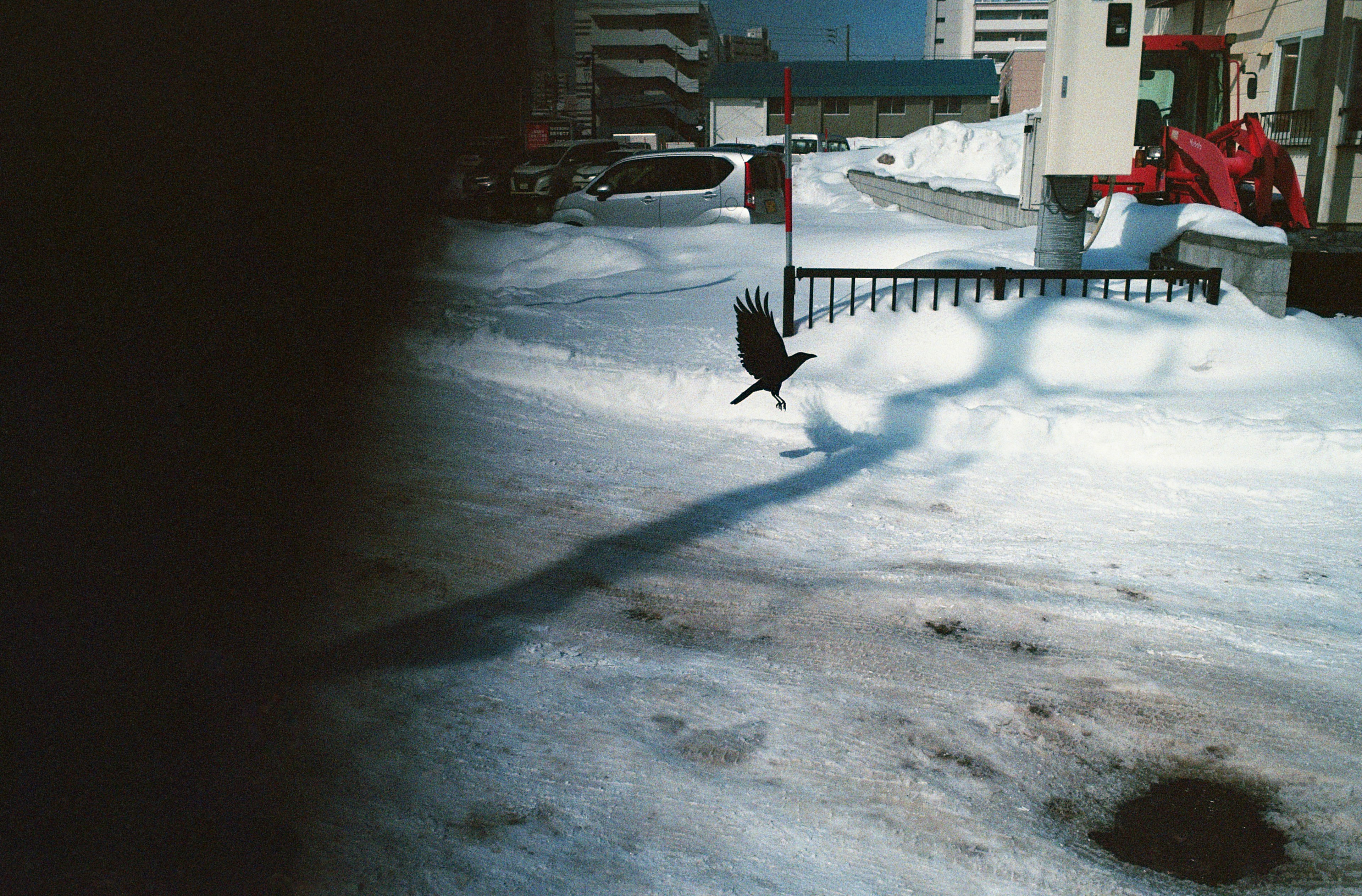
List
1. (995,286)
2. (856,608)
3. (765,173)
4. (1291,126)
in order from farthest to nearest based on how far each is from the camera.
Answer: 1. (1291,126)
2. (765,173)
3. (995,286)
4. (856,608)

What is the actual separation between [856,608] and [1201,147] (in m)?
10.7

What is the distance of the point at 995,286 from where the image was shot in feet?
26.9

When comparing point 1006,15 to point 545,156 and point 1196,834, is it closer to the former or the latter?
point 545,156

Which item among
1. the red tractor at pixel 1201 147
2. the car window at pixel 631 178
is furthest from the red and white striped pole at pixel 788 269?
the car window at pixel 631 178

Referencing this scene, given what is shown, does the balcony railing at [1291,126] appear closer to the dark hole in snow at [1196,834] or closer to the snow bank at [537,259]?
the snow bank at [537,259]

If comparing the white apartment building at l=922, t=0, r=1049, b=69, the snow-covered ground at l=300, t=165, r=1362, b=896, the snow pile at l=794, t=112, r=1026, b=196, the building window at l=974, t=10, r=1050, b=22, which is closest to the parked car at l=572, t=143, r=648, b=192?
the snow pile at l=794, t=112, r=1026, b=196

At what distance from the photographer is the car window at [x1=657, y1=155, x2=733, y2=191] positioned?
14.6 meters

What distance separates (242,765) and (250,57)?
24.7 ft

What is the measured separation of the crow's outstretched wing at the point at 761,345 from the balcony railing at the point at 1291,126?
14622 mm

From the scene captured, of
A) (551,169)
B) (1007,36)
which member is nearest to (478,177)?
(551,169)

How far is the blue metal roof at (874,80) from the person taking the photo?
58719mm

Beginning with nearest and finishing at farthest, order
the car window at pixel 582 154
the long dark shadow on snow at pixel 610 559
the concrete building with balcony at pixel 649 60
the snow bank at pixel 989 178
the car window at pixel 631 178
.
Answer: the long dark shadow on snow at pixel 610 559, the snow bank at pixel 989 178, the car window at pixel 631 178, the car window at pixel 582 154, the concrete building with balcony at pixel 649 60

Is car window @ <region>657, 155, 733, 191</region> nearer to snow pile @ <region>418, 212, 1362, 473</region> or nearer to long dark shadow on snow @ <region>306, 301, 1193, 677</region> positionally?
snow pile @ <region>418, 212, 1362, 473</region>

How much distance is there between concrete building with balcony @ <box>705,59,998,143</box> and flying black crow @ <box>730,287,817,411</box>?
2166 inches
